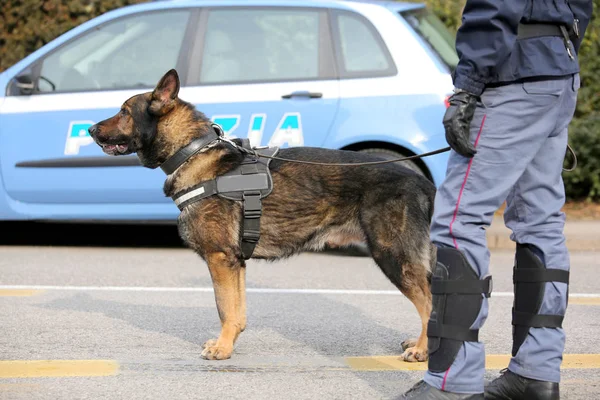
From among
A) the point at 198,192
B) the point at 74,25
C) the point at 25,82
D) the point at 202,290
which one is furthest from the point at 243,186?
the point at 74,25

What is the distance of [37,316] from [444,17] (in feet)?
23.0

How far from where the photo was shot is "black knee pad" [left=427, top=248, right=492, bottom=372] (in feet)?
11.6

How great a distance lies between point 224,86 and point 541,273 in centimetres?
441

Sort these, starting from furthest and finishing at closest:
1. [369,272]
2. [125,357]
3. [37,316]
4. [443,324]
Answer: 1. [369,272]
2. [37,316]
3. [125,357]
4. [443,324]

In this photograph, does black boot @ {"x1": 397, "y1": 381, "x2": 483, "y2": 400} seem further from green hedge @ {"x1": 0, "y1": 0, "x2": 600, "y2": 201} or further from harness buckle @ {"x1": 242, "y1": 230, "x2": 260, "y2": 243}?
green hedge @ {"x1": 0, "y1": 0, "x2": 600, "y2": 201}

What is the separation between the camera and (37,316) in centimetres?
563

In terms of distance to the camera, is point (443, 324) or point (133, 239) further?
point (133, 239)

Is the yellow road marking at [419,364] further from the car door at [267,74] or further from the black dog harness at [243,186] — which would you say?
the car door at [267,74]

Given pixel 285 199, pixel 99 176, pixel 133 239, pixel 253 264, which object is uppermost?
pixel 285 199

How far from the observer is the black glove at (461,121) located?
11.5 feet

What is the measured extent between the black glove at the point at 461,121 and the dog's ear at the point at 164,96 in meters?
1.81

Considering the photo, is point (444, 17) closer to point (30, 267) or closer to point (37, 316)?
point (30, 267)

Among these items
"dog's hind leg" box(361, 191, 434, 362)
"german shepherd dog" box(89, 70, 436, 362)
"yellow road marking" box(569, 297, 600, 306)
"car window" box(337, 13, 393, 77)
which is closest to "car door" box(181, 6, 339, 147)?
"car window" box(337, 13, 393, 77)

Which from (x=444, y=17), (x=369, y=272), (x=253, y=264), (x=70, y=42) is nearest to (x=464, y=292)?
(x=369, y=272)
